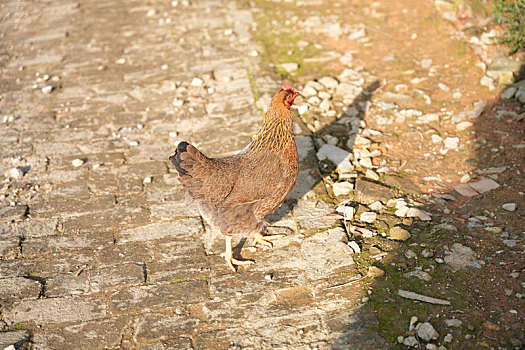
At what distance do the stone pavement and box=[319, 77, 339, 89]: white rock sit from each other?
679mm

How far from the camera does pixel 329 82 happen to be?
6434mm

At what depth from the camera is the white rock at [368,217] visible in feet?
14.6

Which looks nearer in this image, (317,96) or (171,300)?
(171,300)

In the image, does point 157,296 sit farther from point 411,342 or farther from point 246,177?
point 411,342

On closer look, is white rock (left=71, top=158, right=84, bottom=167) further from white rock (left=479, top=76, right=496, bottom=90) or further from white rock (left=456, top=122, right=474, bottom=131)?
white rock (left=479, top=76, right=496, bottom=90)

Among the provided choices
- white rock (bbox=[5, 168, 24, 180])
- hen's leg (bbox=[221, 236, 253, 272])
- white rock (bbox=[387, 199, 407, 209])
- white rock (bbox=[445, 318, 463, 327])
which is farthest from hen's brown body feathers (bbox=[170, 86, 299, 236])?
white rock (bbox=[5, 168, 24, 180])

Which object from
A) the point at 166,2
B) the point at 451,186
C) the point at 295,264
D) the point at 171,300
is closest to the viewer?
the point at 171,300

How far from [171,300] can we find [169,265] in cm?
40

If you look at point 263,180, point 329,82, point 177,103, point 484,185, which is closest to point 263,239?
point 263,180

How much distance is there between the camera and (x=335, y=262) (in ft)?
13.4

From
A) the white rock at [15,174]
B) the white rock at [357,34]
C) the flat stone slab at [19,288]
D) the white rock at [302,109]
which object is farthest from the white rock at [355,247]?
the white rock at [357,34]

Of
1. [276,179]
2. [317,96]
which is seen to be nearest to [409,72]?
[317,96]

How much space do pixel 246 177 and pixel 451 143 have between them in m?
2.59

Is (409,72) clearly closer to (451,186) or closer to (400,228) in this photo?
(451,186)
